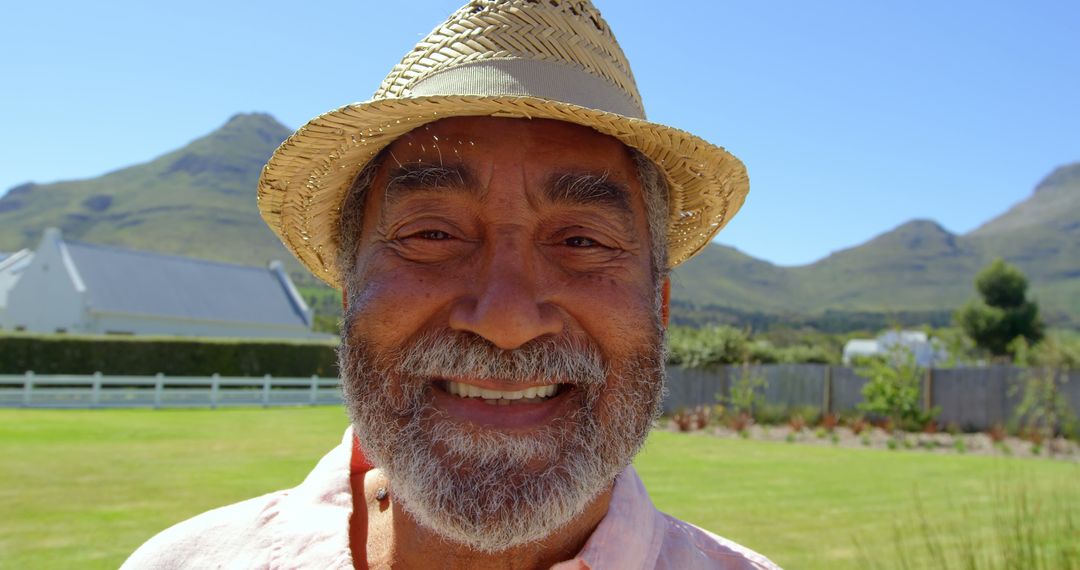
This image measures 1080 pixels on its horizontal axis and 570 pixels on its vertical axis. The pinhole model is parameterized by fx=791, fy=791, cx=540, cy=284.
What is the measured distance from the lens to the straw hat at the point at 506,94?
167cm

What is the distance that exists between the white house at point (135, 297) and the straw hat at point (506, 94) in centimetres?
3881

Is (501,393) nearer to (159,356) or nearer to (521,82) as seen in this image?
(521,82)

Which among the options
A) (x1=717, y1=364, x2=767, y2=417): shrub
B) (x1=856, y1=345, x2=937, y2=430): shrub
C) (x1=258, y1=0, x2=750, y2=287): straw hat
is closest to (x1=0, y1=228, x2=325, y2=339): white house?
(x1=717, y1=364, x2=767, y2=417): shrub

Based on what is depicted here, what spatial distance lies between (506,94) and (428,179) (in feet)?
0.89

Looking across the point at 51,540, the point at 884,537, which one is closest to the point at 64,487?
the point at 51,540

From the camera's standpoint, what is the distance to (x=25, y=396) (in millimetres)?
19125

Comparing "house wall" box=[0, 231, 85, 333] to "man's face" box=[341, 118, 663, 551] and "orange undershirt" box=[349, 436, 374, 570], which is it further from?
"man's face" box=[341, 118, 663, 551]

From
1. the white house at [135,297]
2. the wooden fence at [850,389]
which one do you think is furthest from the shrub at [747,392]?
the white house at [135,297]

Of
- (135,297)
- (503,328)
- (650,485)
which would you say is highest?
(135,297)

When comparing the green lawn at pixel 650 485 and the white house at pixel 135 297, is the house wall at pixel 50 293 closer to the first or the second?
the white house at pixel 135 297

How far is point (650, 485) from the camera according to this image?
29.9 ft

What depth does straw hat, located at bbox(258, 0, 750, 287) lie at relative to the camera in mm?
1675

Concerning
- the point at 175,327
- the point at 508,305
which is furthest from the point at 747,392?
the point at 175,327

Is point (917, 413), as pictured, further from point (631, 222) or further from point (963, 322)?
point (963, 322)
